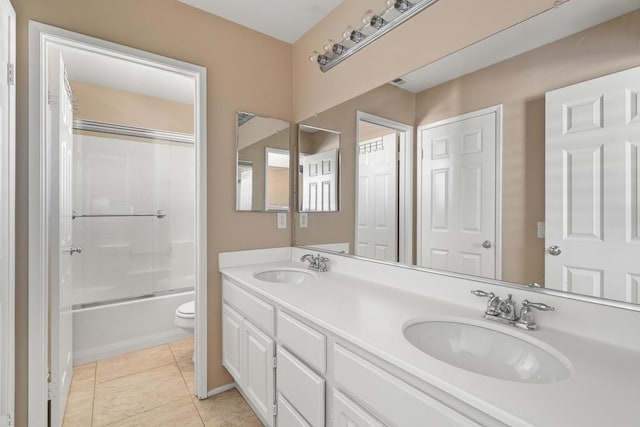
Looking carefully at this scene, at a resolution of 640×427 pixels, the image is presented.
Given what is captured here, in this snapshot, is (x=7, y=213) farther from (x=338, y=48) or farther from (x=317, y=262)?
(x=338, y=48)

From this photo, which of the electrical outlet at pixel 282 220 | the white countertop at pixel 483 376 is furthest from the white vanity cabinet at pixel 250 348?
the electrical outlet at pixel 282 220

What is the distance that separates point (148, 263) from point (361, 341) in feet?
9.19

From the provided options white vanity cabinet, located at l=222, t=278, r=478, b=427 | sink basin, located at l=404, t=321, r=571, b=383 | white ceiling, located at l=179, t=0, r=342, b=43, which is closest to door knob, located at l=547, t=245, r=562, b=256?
sink basin, located at l=404, t=321, r=571, b=383

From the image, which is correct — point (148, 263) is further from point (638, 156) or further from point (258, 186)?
point (638, 156)

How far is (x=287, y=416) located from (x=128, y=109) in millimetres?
2959

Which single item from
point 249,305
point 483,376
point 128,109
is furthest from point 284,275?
point 128,109

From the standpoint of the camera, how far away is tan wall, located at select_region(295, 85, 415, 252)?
1.55 metres

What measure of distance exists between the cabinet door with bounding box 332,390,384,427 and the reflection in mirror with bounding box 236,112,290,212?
1.39 metres

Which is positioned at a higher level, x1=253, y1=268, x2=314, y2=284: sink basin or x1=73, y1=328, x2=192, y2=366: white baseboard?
x1=253, y1=268, x2=314, y2=284: sink basin

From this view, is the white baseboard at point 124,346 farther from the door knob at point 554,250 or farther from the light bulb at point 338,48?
the door knob at point 554,250

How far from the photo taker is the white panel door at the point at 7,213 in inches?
47.8

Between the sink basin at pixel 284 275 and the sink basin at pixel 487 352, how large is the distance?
0.98 m

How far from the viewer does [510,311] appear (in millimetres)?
1040

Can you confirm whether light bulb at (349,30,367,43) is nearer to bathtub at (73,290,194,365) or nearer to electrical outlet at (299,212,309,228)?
electrical outlet at (299,212,309,228)
